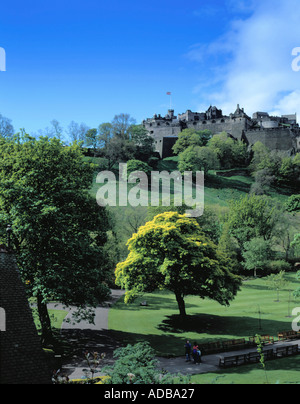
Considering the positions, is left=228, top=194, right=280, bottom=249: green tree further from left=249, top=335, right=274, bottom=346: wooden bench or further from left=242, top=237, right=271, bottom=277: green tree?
left=249, top=335, right=274, bottom=346: wooden bench

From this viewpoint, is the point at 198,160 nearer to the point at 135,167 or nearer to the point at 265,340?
the point at 135,167

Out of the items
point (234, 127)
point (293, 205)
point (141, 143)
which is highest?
point (234, 127)

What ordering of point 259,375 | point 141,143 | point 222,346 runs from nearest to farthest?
point 259,375, point 222,346, point 141,143

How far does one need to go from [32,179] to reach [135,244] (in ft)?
37.3

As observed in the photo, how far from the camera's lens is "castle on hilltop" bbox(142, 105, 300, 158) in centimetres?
13950

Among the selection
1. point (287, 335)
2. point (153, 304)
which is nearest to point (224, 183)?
point (153, 304)

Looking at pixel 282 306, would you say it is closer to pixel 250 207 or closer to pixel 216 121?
pixel 250 207

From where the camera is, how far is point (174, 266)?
1142 inches

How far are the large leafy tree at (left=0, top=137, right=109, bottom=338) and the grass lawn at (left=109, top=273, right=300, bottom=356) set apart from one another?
5.96 metres

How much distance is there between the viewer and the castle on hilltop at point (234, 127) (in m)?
140

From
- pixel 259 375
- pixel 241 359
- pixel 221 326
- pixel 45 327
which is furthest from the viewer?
pixel 221 326

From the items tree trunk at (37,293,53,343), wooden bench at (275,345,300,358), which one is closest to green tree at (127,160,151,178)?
tree trunk at (37,293,53,343)

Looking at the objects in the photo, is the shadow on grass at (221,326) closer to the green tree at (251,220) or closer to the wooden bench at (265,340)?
the wooden bench at (265,340)

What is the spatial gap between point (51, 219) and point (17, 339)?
547 inches
